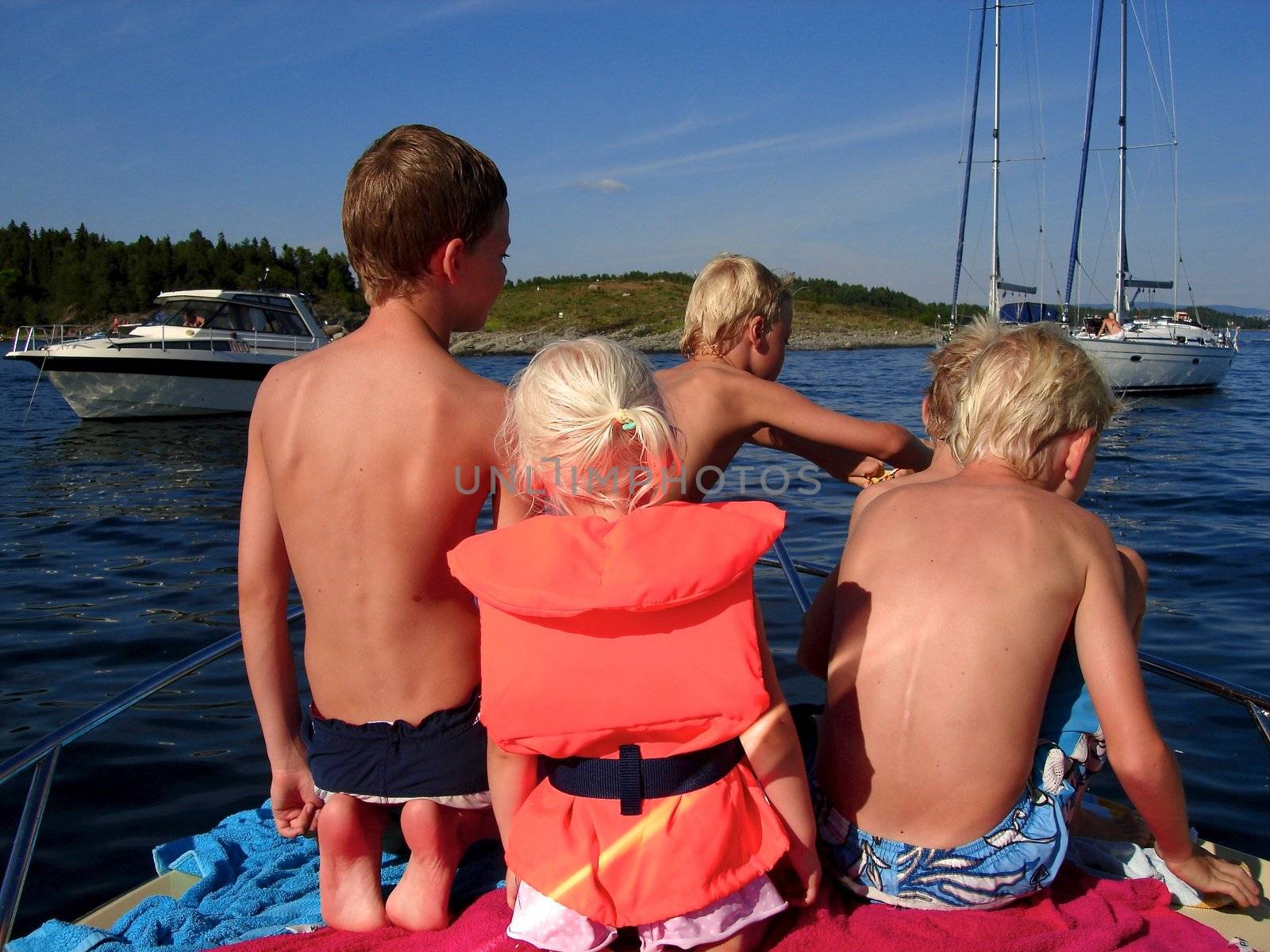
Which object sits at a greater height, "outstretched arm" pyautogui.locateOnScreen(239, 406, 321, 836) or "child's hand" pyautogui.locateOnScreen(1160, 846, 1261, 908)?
"outstretched arm" pyautogui.locateOnScreen(239, 406, 321, 836)

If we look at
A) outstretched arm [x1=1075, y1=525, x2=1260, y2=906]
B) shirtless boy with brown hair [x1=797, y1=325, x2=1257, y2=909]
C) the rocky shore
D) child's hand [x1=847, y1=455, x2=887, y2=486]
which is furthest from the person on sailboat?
the rocky shore

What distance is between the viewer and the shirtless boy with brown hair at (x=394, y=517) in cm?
169

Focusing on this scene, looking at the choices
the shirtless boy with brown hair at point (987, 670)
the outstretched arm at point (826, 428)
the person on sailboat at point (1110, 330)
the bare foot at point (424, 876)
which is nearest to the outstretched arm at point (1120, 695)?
the shirtless boy with brown hair at point (987, 670)

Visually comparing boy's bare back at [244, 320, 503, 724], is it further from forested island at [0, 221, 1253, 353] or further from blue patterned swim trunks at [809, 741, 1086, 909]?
forested island at [0, 221, 1253, 353]

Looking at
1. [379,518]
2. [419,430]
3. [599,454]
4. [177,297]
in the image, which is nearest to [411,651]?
[379,518]

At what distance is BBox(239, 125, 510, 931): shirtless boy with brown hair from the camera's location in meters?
1.69

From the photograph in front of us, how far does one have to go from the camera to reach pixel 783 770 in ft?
4.82

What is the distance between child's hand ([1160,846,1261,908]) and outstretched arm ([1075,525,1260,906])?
16 centimetres

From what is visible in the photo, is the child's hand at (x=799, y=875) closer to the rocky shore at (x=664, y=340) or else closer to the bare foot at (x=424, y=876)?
the bare foot at (x=424, y=876)

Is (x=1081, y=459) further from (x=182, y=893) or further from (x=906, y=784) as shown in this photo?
(x=182, y=893)

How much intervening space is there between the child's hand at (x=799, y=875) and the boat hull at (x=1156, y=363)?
68.3 feet

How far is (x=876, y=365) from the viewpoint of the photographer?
33812mm

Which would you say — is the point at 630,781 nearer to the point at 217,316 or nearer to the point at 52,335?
the point at 217,316

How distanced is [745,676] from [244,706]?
3272mm
